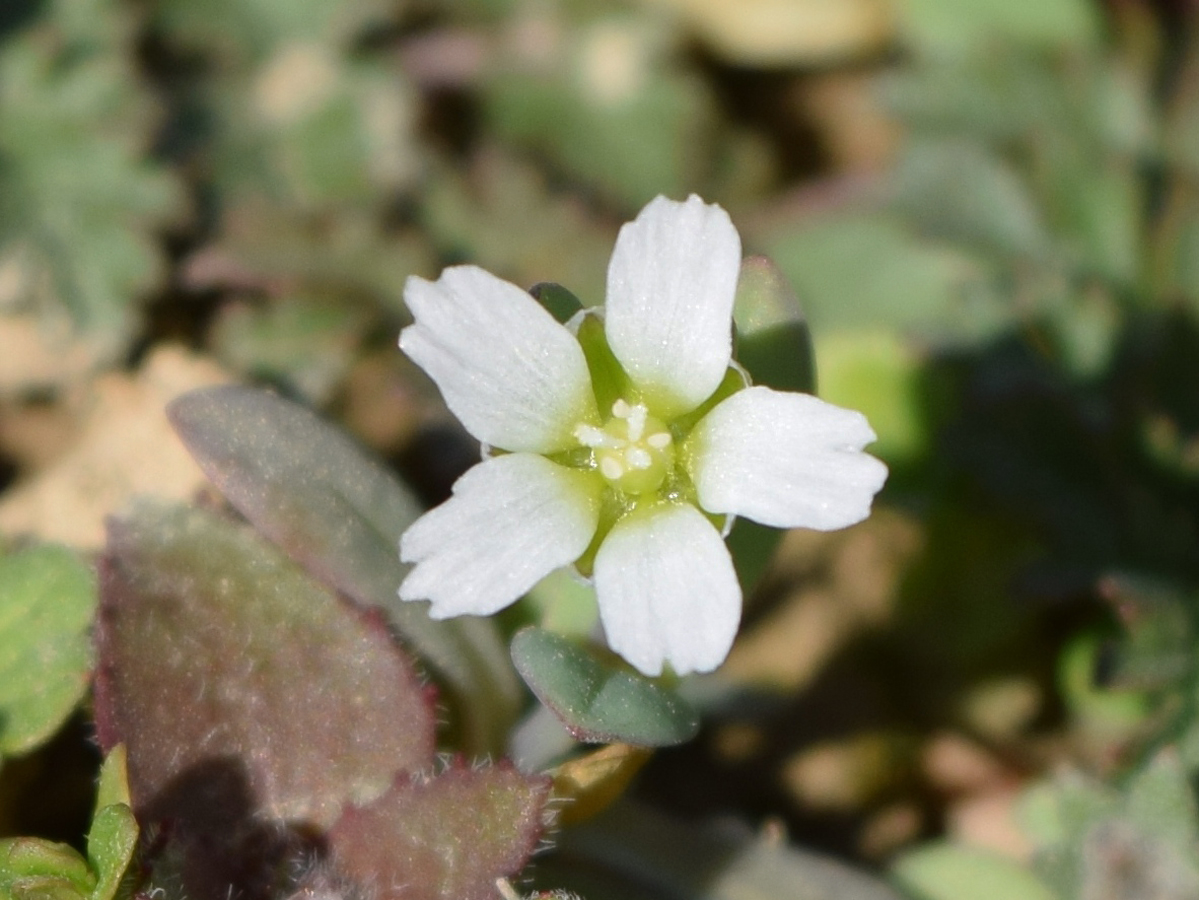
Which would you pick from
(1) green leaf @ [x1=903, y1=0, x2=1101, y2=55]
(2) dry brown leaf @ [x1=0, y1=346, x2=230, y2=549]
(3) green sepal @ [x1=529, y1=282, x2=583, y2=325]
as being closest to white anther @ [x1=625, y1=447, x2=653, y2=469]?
(3) green sepal @ [x1=529, y1=282, x2=583, y2=325]

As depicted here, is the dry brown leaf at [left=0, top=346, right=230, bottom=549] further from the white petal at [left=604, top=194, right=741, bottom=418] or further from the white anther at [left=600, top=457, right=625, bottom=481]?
the white petal at [left=604, top=194, right=741, bottom=418]

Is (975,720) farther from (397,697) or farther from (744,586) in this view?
(397,697)

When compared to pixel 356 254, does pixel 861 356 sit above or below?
below

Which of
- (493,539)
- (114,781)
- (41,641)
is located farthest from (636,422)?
(41,641)

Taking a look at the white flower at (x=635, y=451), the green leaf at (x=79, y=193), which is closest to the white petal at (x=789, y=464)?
the white flower at (x=635, y=451)

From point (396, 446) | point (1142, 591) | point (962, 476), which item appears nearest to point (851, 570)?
point (962, 476)

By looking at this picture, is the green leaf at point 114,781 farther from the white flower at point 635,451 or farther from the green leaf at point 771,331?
the green leaf at point 771,331
